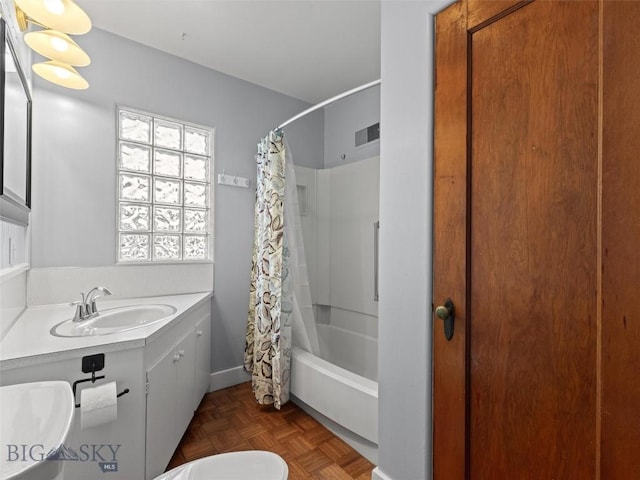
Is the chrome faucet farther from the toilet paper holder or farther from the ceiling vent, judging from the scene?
the ceiling vent

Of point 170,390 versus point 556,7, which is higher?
point 556,7

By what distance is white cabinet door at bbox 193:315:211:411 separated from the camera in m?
1.96

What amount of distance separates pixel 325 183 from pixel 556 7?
7.14 feet

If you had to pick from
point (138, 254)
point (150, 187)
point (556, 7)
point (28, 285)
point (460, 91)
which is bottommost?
point (28, 285)

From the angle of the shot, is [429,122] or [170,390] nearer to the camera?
[429,122]

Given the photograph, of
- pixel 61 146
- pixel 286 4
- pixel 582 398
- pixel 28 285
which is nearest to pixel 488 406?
pixel 582 398

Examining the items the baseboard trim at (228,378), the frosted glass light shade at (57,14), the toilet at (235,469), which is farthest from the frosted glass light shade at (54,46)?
the baseboard trim at (228,378)

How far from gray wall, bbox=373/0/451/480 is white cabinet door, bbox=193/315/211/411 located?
1255 mm

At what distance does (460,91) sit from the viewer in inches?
41.1

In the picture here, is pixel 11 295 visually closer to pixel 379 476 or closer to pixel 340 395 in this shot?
pixel 340 395

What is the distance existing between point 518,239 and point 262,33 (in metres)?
2.07

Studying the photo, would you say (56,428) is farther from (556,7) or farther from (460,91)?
(556,7)

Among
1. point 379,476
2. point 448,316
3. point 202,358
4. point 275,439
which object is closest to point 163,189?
point 202,358

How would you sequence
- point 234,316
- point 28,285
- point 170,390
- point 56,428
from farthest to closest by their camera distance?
1. point 234,316
2. point 28,285
3. point 170,390
4. point 56,428
